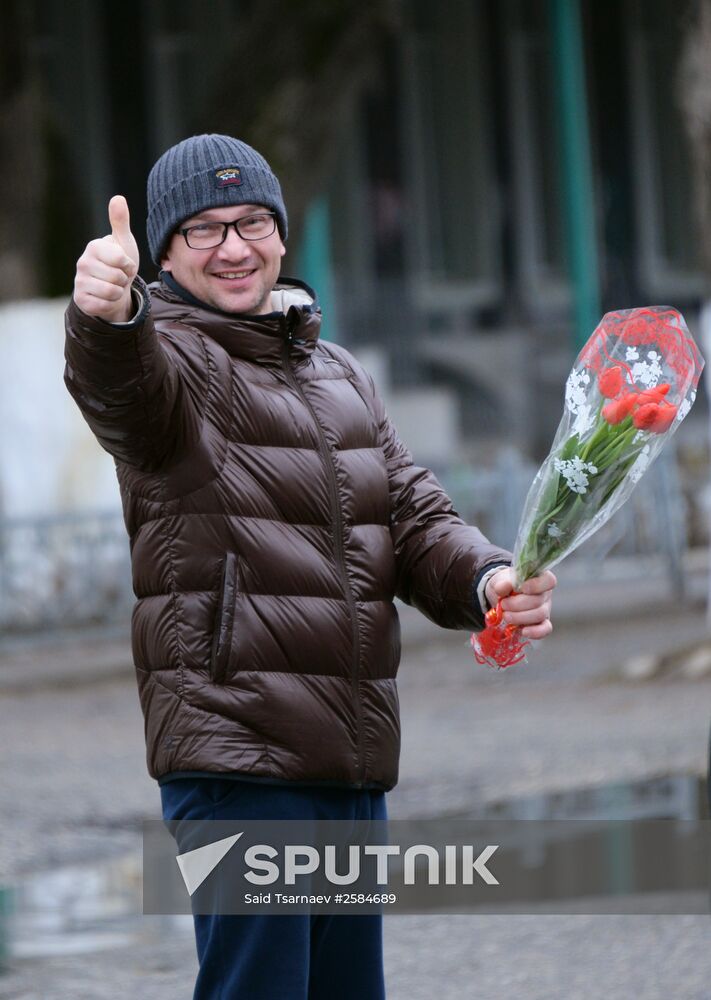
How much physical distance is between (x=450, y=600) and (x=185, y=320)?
75cm

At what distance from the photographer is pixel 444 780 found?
8.31 m

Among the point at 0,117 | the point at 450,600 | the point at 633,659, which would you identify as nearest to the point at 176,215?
the point at 450,600

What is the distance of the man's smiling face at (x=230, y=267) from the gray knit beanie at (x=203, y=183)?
20mm

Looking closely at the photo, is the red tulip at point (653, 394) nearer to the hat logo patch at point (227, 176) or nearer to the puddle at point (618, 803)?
the hat logo patch at point (227, 176)

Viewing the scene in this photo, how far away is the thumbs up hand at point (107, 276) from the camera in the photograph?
3180mm

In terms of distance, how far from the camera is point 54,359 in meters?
14.0

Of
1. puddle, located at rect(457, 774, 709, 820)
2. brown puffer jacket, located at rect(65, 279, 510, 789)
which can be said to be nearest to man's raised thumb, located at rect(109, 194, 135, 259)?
brown puffer jacket, located at rect(65, 279, 510, 789)

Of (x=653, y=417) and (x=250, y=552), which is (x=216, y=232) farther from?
(x=653, y=417)

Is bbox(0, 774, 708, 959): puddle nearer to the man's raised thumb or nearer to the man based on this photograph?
the man

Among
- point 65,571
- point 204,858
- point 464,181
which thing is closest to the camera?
point 204,858

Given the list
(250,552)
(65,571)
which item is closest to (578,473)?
(250,552)

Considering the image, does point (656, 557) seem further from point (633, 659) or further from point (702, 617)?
point (633, 659)

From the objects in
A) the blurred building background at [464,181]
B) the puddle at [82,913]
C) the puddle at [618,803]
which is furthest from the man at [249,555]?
the blurred building background at [464,181]

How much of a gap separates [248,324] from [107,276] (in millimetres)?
416
